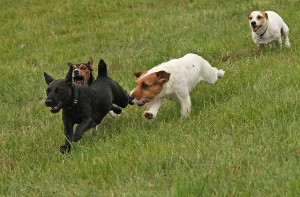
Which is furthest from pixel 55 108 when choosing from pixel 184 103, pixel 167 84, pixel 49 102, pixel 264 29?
pixel 264 29

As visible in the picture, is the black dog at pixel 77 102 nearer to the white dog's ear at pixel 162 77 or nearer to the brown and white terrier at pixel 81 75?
the brown and white terrier at pixel 81 75

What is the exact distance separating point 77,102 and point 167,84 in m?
1.30

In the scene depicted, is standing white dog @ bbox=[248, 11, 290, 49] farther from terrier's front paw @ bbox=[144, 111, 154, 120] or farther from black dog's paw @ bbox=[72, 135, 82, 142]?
black dog's paw @ bbox=[72, 135, 82, 142]

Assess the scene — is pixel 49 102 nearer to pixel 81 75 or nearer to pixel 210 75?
pixel 81 75

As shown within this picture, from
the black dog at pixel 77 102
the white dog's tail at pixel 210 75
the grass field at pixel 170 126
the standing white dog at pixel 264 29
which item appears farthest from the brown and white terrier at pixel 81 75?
the standing white dog at pixel 264 29

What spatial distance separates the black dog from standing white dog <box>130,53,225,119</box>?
0.54 m

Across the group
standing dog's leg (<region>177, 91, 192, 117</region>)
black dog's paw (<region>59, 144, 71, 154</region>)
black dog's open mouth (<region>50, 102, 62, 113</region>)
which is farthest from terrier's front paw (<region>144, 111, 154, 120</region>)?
black dog's open mouth (<region>50, 102, 62, 113</region>)

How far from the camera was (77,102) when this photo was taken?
6.73 m

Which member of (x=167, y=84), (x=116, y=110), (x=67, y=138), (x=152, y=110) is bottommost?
(x=116, y=110)

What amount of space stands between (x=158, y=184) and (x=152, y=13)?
1386 cm

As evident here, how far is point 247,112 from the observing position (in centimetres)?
634

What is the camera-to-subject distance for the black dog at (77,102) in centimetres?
631

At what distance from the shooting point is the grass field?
184 inches

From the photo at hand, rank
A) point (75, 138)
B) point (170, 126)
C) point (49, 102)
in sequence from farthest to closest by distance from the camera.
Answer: point (170, 126) < point (75, 138) < point (49, 102)
